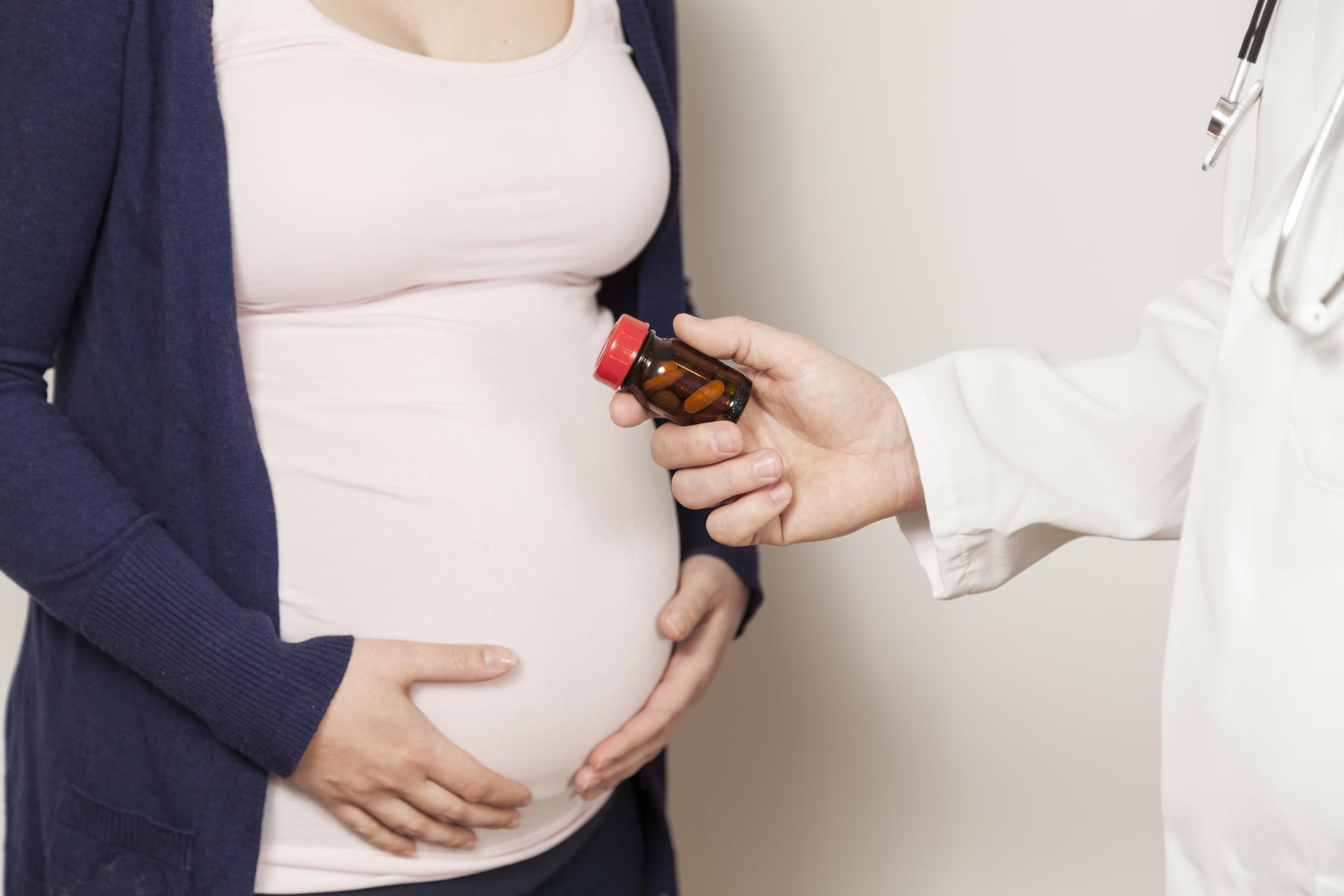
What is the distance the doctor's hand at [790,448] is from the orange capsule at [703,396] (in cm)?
2

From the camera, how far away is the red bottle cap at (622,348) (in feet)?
2.13

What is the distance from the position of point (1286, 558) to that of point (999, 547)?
0.22 metres

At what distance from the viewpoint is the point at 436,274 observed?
0.79 m

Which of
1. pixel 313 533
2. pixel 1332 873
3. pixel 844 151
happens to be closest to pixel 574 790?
pixel 313 533

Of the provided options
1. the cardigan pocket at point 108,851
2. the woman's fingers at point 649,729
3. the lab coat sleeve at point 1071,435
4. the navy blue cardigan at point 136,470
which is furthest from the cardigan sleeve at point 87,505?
the lab coat sleeve at point 1071,435

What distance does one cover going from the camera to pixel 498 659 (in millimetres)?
733

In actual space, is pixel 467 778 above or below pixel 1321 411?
below

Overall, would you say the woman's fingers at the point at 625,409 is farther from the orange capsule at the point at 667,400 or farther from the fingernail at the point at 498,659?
the fingernail at the point at 498,659

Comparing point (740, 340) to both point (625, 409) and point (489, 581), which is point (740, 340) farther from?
point (489, 581)

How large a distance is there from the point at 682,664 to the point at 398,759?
0.27 metres

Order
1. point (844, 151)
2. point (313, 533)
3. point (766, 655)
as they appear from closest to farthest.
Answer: point (313, 533) → point (844, 151) → point (766, 655)

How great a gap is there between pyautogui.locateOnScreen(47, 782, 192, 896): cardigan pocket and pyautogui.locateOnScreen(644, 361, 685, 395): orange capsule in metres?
0.46

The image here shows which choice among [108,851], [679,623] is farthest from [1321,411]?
[108,851]

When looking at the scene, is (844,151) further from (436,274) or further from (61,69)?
(61,69)
